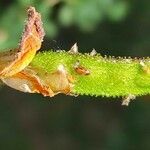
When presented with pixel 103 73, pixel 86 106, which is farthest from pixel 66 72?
pixel 86 106

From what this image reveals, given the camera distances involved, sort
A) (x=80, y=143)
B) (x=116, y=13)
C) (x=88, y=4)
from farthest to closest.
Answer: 1. (x=80, y=143)
2. (x=116, y=13)
3. (x=88, y=4)

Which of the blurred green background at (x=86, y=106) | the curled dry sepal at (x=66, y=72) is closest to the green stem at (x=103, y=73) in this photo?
the curled dry sepal at (x=66, y=72)

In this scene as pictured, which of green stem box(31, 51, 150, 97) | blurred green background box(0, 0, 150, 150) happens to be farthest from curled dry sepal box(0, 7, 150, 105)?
blurred green background box(0, 0, 150, 150)

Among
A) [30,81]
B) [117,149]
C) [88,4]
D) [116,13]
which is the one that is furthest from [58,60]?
[117,149]

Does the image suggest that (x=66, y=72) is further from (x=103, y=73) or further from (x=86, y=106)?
(x=86, y=106)

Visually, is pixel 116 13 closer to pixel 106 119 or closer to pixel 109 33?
A: pixel 109 33

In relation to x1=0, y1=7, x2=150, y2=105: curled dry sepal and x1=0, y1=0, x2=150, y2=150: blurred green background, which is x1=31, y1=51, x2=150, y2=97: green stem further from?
x1=0, y1=0, x2=150, y2=150: blurred green background

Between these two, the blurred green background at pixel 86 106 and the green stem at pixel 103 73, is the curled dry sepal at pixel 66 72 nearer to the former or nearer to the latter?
the green stem at pixel 103 73
